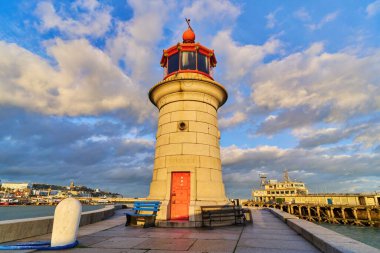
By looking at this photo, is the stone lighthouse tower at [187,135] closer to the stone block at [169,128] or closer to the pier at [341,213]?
the stone block at [169,128]

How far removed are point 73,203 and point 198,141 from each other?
261 inches

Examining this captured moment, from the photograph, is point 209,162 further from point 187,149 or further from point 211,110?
point 211,110

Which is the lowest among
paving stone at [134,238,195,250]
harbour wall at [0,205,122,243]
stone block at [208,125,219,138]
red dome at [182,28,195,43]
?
paving stone at [134,238,195,250]

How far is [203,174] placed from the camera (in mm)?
10812

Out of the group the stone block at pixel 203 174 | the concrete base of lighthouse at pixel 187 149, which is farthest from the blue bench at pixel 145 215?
the stone block at pixel 203 174

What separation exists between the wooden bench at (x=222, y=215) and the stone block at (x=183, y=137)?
10.6 feet

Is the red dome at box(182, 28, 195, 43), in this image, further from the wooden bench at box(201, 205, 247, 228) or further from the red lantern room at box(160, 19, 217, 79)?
the wooden bench at box(201, 205, 247, 228)

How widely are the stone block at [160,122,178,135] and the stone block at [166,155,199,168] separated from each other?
1.40 metres

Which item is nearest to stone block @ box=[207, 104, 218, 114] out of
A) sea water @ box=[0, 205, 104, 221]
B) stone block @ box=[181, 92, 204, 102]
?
stone block @ box=[181, 92, 204, 102]

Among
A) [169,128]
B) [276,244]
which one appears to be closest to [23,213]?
[169,128]

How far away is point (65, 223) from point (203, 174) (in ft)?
21.1

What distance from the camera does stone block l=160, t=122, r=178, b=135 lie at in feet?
→ 38.4

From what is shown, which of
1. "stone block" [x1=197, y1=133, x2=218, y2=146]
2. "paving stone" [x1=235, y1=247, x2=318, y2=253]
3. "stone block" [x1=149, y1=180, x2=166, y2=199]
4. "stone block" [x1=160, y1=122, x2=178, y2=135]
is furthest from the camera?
"stone block" [x1=160, y1=122, x2=178, y2=135]

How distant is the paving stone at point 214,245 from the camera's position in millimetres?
5328
